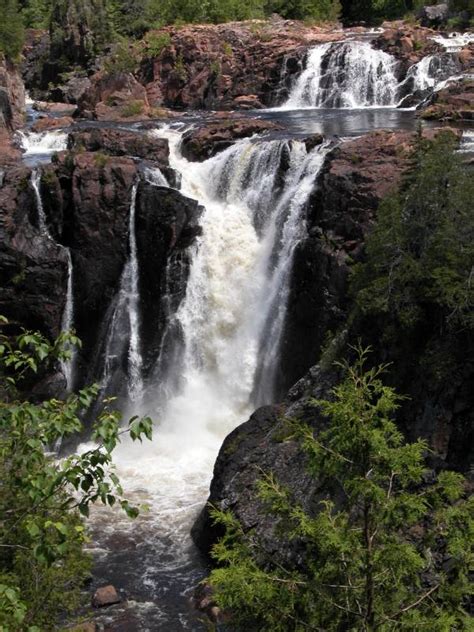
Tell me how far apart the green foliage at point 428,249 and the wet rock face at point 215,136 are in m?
12.1

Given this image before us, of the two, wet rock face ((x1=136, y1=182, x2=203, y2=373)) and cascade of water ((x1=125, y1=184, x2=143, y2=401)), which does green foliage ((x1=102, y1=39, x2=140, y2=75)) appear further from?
cascade of water ((x1=125, y1=184, x2=143, y2=401))

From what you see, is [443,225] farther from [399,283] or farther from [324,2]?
[324,2]

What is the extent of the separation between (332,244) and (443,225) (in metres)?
6.55

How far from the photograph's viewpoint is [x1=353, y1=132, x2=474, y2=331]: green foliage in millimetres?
13539

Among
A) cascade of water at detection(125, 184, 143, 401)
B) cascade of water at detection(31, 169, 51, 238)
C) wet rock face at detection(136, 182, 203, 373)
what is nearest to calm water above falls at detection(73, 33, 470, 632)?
cascade of water at detection(125, 184, 143, 401)

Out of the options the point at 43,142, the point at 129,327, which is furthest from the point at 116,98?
the point at 129,327

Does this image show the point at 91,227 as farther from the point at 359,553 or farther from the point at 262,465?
the point at 359,553

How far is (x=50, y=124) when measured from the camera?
3472cm

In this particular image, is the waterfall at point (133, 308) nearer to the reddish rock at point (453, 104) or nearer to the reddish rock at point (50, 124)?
the reddish rock at point (50, 124)

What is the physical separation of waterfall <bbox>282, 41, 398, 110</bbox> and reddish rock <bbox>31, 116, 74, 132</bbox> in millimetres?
11491

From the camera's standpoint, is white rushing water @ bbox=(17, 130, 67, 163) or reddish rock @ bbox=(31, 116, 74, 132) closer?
white rushing water @ bbox=(17, 130, 67, 163)

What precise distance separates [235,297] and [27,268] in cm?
651

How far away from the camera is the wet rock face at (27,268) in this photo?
22.0 metres

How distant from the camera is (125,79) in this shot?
4016 cm
